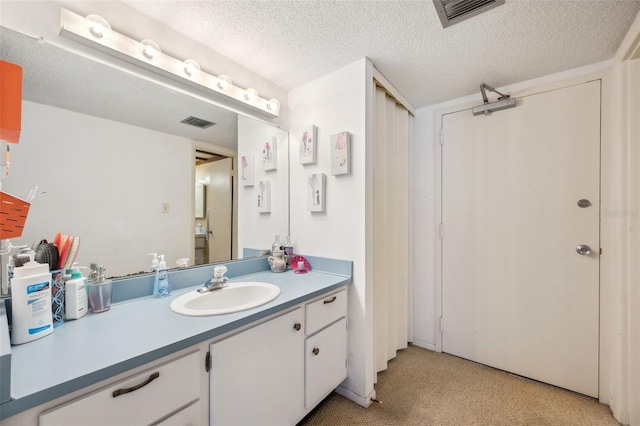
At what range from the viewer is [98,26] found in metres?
1.10

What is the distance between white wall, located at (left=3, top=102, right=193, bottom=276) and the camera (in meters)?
1.01

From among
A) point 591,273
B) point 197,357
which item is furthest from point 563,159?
point 197,357

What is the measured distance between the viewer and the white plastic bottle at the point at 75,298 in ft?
3.13

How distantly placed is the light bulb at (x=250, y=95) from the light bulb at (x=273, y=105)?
0.14 meters

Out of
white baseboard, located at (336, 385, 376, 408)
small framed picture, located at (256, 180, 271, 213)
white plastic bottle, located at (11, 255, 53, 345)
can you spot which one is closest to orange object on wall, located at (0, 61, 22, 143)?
white plastic bottle, located at (11, 255, 53, 345)

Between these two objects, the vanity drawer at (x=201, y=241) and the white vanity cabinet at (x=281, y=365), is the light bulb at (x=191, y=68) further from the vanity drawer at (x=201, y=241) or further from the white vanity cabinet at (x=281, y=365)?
the white vanity cabinet at (x=281, y=365)

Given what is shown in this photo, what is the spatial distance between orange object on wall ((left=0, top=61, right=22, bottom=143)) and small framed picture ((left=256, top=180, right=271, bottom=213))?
1.19 meters

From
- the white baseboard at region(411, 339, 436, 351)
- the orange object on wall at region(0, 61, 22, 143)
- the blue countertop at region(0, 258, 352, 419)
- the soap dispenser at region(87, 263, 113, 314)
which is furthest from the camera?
the white baseboard at region(411, 339, 436, 351)

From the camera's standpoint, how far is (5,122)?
842 mm

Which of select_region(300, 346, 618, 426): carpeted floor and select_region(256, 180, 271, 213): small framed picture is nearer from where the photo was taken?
select_region(300, 346, 618, 426): carpeted floor

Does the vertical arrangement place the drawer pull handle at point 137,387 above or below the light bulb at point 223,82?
Answer: below

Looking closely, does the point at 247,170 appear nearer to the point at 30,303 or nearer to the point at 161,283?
the point at 161,283

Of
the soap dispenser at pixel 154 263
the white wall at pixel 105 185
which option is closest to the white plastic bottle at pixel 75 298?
the white wall at pixel 105 185

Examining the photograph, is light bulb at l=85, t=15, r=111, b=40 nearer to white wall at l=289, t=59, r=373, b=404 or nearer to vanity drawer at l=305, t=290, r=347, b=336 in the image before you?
white wall at l=289, t=59, r=373, b=404
